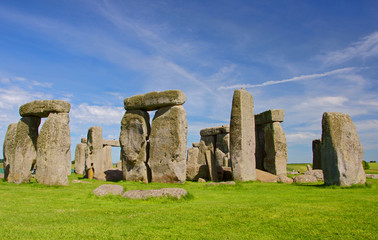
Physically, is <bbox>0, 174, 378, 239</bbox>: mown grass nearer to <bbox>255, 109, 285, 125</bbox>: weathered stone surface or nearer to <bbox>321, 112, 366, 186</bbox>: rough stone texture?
<bbox>321, 112, 366, 186</bbox>: rough stone texture

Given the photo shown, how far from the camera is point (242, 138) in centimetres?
1350

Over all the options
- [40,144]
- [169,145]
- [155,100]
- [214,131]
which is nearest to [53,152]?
[40,144]

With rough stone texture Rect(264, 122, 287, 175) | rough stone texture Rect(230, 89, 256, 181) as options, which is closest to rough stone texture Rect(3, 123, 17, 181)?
rough stone texture Rect(230, 89, 256, 181)

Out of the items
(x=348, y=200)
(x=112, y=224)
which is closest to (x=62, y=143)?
(x=112, y=224)

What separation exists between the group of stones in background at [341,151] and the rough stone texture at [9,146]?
1235cm

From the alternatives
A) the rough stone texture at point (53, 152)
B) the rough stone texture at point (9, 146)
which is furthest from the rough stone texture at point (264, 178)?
the rough stone texture at point (9, 146)

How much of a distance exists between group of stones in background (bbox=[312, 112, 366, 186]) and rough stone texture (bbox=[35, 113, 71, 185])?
31.2 feet

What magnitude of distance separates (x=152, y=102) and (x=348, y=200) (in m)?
9.39

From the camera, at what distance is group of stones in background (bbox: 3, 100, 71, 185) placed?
11.2m

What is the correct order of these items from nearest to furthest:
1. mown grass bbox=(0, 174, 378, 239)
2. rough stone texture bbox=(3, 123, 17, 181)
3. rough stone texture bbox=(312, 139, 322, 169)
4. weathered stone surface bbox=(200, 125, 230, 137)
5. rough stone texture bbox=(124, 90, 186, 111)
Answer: mown grass bbox=(0, 174, 378, 239), rough stone texture bbox=(3, 123, 17, 181), rough stone texture bbox=(124, 90, 186, 111), rough stone texture bbox=(312, 139, 322, 169), weathered stone surface bbox=(200, 125, 230, 137)

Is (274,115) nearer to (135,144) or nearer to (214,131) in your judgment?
(214,131)

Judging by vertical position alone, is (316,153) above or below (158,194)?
above

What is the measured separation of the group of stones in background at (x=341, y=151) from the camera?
10.1 meters

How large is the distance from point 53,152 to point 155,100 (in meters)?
5.01
